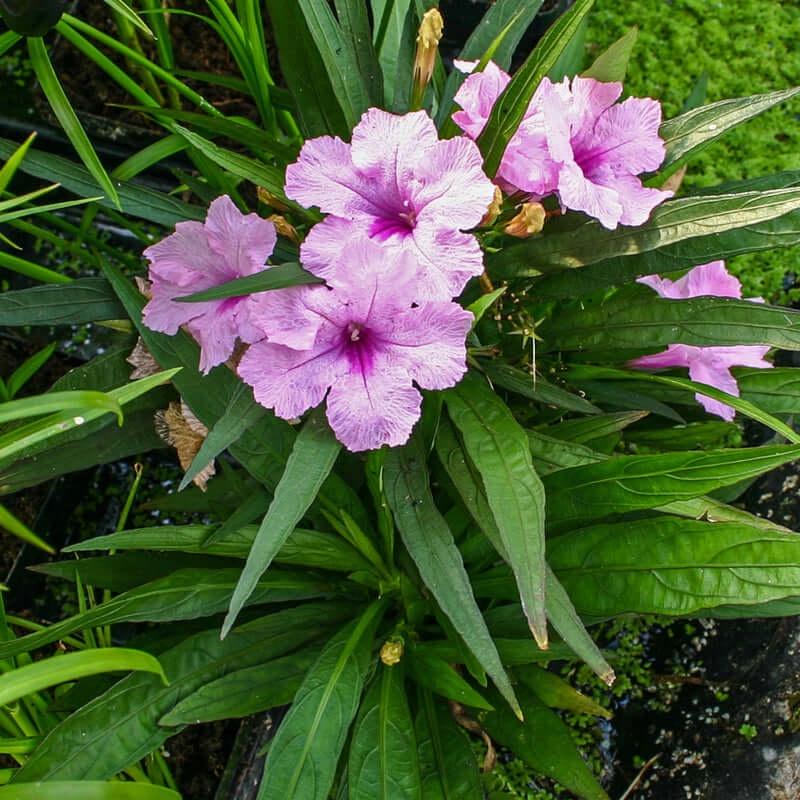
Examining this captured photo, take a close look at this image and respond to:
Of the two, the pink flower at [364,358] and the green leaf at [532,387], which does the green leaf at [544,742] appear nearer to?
the green leaf at [532,387]

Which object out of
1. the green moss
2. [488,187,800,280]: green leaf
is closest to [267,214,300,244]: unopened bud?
[488,187,800,280]: green leaf

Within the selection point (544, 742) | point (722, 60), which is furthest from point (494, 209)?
point (722, 60)

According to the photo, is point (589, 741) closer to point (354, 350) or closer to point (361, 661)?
point (361, 661)

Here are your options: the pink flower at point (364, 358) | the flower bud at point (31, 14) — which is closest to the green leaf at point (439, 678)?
the pink flower at point (364, 358)

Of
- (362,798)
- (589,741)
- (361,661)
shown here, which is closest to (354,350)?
(361,661)

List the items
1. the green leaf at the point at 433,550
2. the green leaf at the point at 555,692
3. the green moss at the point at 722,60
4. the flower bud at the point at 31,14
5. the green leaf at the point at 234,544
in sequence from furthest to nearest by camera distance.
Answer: the green moss at the point at 722,60 → the green leaf at the point at 555,692 → the green leaf at the point at 234,544 → the green leaf at the point at 433,550 → the flower bud at the point at 31,14

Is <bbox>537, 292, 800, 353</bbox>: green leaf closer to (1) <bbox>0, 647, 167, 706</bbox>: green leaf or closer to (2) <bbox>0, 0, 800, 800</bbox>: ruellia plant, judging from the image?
(2) <bbox>0, 0, 800, 800</bbox>: ruellia plant
